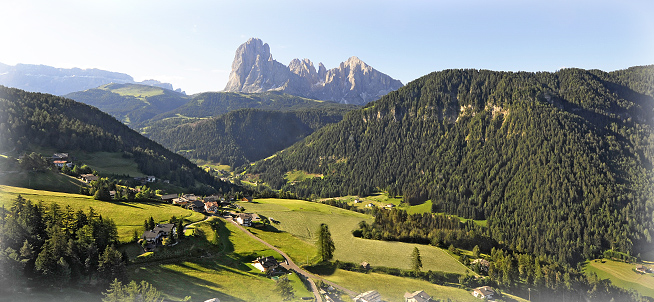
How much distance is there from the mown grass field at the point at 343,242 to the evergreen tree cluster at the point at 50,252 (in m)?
40.5

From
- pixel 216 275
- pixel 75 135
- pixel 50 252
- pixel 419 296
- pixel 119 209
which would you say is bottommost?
pixel 419 296

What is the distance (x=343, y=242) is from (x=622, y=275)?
106 m

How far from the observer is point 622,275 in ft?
375

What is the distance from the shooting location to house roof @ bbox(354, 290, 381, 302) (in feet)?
→ 188

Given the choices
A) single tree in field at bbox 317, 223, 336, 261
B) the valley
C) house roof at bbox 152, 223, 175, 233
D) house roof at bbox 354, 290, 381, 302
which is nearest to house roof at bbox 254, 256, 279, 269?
the valley

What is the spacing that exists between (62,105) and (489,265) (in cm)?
21680

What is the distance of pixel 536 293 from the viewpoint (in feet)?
276

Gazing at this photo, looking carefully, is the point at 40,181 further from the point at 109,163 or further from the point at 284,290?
the point at 284,290

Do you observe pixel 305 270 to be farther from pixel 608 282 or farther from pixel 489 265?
pixel 608 282

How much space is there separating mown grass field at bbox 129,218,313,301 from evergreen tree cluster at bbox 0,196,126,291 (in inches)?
230

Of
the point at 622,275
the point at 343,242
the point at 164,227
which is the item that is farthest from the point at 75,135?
the point at 622,275

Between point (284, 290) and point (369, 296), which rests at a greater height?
point (284, 290)

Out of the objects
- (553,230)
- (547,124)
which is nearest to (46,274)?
(553,230)

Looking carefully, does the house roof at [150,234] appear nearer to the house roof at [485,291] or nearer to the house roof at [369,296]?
the house roof at [369,296]
